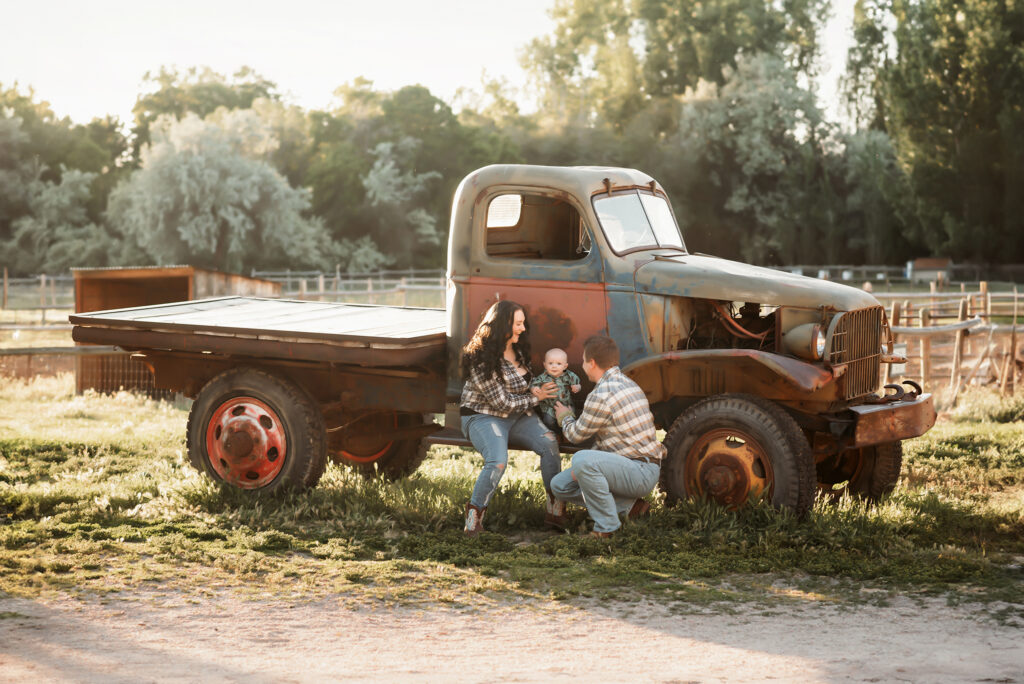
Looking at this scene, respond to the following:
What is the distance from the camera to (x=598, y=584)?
6.41m

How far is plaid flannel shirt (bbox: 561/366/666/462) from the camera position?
725 centimetres

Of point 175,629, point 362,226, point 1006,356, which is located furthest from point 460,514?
point 362,226

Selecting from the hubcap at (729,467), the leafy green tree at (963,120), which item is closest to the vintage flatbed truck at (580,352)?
the hubcap at (729,467)

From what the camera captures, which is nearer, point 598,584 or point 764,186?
point 598,584

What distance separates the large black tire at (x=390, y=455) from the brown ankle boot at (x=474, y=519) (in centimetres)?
207

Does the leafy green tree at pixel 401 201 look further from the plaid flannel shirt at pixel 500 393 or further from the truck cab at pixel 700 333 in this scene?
the plaid flannel shirt at pixel 500 393

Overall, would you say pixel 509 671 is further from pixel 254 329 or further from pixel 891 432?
pixel 254 329

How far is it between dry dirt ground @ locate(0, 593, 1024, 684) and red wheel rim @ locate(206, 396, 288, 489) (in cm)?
253

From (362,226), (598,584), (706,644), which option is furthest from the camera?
(362,226)

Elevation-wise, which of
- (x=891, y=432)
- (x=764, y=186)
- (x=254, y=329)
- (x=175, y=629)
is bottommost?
(x=175, y=629)

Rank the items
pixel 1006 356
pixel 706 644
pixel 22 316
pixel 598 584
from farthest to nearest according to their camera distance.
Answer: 1. pixel 22 316
2. pixel 1006 356
3. pixel 598 584
4. pixel 706 644

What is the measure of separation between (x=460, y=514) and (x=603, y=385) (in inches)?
58.7

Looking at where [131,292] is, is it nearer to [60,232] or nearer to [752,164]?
[60,232]

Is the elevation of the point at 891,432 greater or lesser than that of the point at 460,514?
greater
